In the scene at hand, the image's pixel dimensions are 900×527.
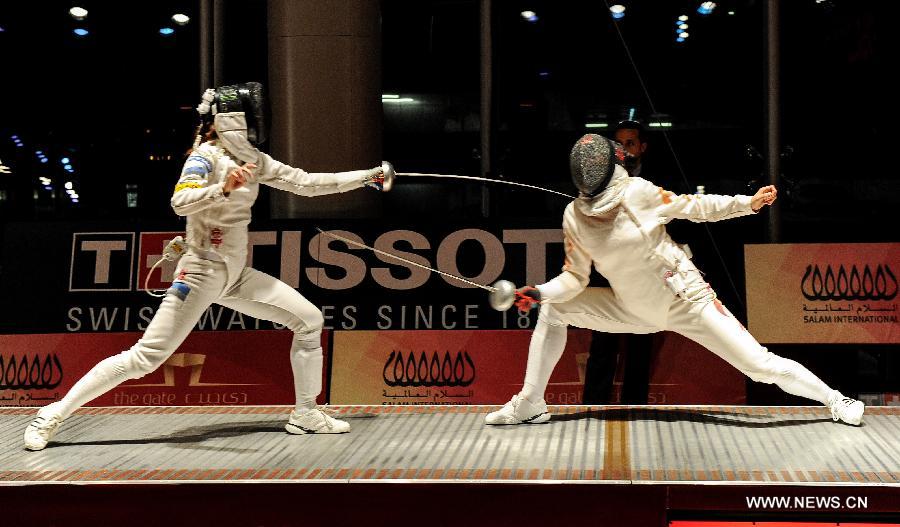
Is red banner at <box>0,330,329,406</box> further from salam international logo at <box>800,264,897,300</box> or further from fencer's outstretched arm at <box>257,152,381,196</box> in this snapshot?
salam international logo at <box>800,264,897,300</box>

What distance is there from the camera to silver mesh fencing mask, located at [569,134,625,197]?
12.7 feet

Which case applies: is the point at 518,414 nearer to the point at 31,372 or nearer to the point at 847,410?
the point at 847,410

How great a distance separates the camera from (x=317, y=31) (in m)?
6.04

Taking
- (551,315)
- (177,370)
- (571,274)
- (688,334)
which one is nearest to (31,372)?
(177,370)

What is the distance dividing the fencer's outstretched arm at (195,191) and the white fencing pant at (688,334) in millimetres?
1399

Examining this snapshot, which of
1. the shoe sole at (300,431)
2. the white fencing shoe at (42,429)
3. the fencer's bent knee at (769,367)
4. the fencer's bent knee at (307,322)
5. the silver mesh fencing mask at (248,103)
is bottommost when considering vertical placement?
the shoe sole at (300,431)

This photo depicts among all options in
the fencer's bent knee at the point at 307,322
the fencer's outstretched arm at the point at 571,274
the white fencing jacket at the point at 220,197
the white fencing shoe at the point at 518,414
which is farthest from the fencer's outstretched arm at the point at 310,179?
the white fencing shoe at the point at 518,414

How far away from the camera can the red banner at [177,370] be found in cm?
547

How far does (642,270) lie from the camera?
12.9 feet

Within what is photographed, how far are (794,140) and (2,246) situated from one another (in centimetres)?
475

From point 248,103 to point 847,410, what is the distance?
2691 millimetres

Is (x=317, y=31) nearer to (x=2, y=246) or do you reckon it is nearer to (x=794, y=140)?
(x=2, y=246)

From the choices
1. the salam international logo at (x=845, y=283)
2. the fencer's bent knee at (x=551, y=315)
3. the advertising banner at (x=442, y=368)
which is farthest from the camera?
the advertising banner at (x=442, y=368)

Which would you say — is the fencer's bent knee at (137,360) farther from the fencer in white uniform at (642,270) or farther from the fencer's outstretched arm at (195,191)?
the fencer in white uniform at (642,270)
